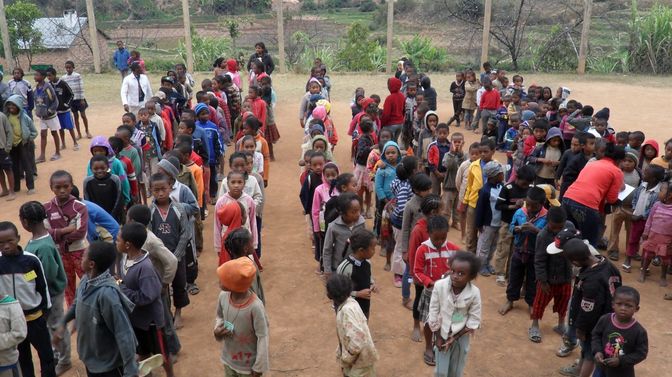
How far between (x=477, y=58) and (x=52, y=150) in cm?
1667

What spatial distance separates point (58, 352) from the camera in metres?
4.85

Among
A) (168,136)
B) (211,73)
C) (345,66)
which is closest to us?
(168,136)

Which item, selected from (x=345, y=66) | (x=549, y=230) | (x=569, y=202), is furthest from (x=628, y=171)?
(x=345, y=66)

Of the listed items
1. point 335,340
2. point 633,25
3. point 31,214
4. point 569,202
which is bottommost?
point 335,340

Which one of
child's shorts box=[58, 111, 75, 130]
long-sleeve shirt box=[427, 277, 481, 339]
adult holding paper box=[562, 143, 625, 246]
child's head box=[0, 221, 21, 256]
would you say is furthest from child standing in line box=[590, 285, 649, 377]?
child's shorts box=[58, 111, 75, 130]

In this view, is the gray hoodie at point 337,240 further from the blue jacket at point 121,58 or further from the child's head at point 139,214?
the blue jacket at point 121,58

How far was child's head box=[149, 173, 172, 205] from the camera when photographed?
504 centimetres

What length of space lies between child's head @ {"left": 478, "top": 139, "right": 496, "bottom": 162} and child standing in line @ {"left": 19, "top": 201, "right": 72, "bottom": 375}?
4.47 meters

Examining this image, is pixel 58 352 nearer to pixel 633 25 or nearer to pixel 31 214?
pixel 31 214

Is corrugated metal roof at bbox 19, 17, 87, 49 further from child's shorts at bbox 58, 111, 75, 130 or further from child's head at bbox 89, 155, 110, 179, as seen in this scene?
child's head at bbox 89, 155, 110, 179

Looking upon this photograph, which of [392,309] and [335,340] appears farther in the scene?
[392,309]

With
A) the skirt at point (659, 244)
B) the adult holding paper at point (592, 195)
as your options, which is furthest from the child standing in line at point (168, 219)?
the skirt at point (659, 244)

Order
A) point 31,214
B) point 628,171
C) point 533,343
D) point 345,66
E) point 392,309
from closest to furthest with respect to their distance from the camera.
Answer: point 31,214, point 533,343, point 392,309, point 628,171, point 345,66

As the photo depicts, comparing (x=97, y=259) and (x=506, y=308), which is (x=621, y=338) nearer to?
(x=506, y=308)
